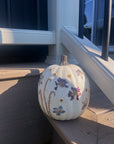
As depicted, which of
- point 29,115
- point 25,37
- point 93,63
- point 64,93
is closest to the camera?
point 64,93

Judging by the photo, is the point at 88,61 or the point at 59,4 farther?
the point at 59,4

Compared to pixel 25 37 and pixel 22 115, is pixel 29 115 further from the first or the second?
pixel 25 37

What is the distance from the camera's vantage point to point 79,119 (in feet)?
2.44

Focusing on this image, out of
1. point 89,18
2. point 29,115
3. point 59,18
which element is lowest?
point 29,115

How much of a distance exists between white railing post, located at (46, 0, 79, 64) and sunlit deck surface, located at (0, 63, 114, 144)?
0.32 meters

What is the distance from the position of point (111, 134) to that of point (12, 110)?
601 mm

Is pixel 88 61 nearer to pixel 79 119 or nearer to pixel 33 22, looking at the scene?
pixel 79 119

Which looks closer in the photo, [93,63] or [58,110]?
[58,110]

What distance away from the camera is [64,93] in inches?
26.3

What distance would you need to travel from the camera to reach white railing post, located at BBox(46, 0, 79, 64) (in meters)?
1.06

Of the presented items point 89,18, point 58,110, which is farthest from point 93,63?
point 89,18

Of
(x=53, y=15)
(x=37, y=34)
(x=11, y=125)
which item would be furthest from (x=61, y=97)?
(x=53, y=15)

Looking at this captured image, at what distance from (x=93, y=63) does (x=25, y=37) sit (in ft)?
1.91

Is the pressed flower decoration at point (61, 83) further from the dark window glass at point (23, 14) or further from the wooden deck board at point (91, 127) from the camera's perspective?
the dark window glass at point (23, 14)
